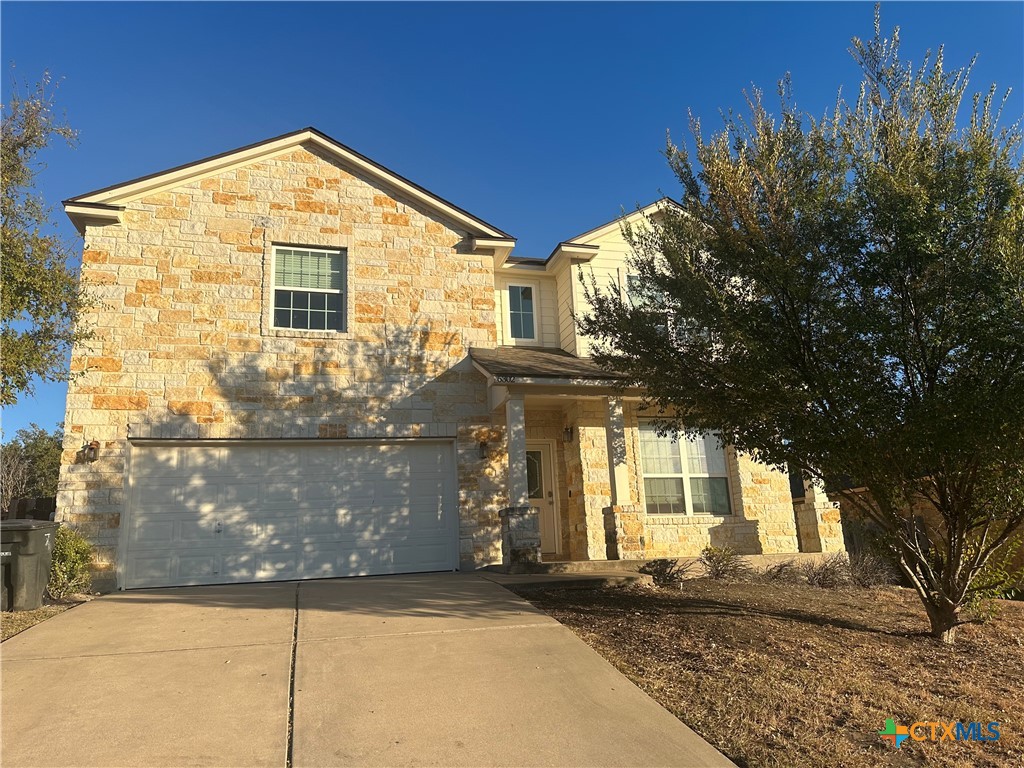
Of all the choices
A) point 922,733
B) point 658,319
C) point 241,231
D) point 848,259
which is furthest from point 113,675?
point 241,231

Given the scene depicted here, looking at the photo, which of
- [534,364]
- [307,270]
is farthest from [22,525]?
[534,364]

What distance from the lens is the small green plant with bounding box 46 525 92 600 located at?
8.66 m

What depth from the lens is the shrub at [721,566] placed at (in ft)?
32.0

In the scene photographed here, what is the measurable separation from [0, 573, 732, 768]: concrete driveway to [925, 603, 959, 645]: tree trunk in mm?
3614

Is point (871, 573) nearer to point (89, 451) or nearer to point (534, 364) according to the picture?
point (534, 364)

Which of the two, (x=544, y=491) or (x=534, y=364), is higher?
(x=534, y=364)

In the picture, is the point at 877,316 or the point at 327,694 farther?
the point at 877,316

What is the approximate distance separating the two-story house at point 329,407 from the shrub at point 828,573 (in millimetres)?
1667

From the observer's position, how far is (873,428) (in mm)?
6004

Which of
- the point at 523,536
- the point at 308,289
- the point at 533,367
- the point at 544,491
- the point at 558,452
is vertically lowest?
the point at 523,536

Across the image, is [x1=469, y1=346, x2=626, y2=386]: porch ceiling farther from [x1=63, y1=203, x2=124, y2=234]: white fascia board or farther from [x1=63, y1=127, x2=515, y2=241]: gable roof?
[x1=63, y1=203, x2=124, y2=234]: white fascia board

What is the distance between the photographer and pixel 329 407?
10.9m

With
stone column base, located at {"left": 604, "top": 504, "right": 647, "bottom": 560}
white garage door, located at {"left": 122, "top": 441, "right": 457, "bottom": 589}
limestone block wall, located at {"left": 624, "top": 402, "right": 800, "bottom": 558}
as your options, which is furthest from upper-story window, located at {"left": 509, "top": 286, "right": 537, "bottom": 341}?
stone column base, located at {"left": 604, "top": 504, "right": 647, "bottom": 560}

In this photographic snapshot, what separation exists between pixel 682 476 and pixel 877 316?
7099mm
